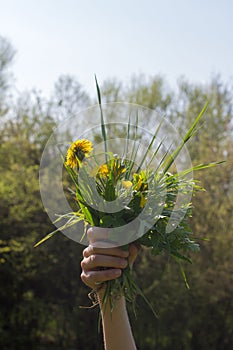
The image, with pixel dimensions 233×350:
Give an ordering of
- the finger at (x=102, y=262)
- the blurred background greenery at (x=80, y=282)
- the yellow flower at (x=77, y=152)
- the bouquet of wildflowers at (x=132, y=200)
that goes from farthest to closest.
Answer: the blurred background greenery at (x=80, y=282) < the yellow flower at (x=77, y=152) < the bouquet of wildflowers at (x=132, y=200) < the finger at (x=102, y=262)

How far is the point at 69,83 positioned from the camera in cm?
880

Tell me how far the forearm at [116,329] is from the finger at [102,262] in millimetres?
122

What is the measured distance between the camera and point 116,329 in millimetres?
1381

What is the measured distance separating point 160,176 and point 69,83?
24.4 ft

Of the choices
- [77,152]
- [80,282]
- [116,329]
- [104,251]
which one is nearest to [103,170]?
[77,152]

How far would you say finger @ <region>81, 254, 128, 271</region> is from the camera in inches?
52.4

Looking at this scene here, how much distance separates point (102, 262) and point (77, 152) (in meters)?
0.37

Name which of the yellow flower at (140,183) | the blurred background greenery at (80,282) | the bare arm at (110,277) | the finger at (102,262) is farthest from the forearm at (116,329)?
the blurred background greenery at (80,282)

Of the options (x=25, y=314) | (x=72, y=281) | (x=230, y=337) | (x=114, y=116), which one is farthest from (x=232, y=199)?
(x=114, y=116)

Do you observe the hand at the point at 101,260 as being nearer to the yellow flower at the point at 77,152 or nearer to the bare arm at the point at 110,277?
the bare arm at the point at 110,277

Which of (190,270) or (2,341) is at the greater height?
(190,270)

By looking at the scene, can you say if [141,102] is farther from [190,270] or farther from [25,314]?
[25,314]

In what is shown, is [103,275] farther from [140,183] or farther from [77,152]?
[77,152]

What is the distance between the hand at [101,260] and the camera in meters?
1.34
